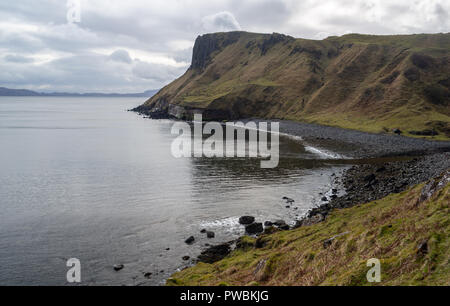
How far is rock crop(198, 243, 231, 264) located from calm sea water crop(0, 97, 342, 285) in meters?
1.45

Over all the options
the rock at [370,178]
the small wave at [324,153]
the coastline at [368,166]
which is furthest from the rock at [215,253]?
the small wave at [324,153]

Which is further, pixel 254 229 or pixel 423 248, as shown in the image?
pixel 254 229

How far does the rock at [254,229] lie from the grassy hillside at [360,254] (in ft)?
25.0

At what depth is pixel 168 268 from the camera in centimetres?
2984

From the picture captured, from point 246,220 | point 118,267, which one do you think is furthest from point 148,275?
point 246,220

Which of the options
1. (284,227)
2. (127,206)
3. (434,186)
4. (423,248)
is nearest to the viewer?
(423,248)

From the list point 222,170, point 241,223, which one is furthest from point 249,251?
point 222,170

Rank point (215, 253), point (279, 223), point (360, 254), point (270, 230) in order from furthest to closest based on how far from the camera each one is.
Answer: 1. point (279, 223)
2. point (270, 230)
3. point (215, 253)
4. point (360, 254)

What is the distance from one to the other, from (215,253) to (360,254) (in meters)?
16.5

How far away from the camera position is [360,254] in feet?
63.6

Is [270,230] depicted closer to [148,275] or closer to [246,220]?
[246,220]

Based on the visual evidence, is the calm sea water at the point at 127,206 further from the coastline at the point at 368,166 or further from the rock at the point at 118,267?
the coastline at the point at 368,166
